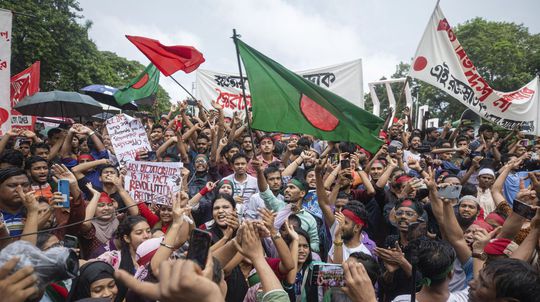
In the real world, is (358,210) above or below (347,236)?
above

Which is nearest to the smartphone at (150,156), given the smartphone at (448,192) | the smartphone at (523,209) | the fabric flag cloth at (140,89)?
the fabric flag cloth at (140,89)

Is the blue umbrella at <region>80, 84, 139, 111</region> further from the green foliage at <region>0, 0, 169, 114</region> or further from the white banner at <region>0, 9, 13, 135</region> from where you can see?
the green foliage at <region>0, 0, 169, 114</region>

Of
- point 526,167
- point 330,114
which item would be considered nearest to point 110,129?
point 330,114

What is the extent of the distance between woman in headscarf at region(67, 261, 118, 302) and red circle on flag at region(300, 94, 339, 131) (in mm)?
2513

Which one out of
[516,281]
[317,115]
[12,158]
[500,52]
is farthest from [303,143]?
[500,52]

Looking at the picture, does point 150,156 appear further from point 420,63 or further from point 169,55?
point 420,63

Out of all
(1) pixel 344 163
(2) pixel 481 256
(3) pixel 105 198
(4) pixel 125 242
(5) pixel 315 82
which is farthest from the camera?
(5) pixel 315 82

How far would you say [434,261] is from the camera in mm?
2457

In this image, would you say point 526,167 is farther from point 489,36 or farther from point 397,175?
point 489,36

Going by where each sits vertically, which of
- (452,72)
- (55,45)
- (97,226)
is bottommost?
(97,226)

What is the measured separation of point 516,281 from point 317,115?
284cm

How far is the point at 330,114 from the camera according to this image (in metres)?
4.44

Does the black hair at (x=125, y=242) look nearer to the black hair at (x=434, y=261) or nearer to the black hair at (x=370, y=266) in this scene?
the black hair at (x=370, y=266)

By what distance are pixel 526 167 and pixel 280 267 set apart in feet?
22.4
